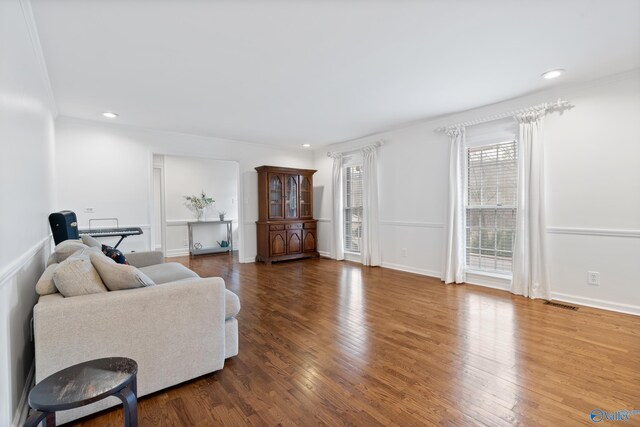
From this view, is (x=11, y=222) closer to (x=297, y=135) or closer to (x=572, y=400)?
(x=572, y=400)

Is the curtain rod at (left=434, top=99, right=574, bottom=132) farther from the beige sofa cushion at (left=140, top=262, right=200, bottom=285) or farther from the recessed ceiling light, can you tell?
the beige sofa cushion at (left=140, top=262, right=200, bottom=285)

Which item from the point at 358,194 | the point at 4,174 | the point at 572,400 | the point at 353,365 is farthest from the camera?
the point at 358,194

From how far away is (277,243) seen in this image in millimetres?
6141

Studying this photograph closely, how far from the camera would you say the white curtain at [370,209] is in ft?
18.3

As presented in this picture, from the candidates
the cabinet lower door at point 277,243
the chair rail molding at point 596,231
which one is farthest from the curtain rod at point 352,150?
the chair rail molding at point 596,231

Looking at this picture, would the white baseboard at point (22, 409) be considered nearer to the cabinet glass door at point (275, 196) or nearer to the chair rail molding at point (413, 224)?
the cabinet glass door at point (275, 196)

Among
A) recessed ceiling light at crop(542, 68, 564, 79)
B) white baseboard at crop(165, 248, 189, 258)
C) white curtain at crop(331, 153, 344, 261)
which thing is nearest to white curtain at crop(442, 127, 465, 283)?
recessed ceiling light at crop(542, 68, 564, 79)

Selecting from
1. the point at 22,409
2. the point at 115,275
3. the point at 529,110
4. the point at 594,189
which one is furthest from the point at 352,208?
the point at 22,409

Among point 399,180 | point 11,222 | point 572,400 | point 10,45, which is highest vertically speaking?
point 10,45

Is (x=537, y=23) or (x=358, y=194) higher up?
(x=537, y=23)

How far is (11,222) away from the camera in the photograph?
59.7 inches

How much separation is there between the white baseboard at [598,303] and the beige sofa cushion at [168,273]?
4059mm

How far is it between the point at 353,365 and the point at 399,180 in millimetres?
3698

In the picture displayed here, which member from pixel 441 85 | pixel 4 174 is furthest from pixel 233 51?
pixel 441 85
